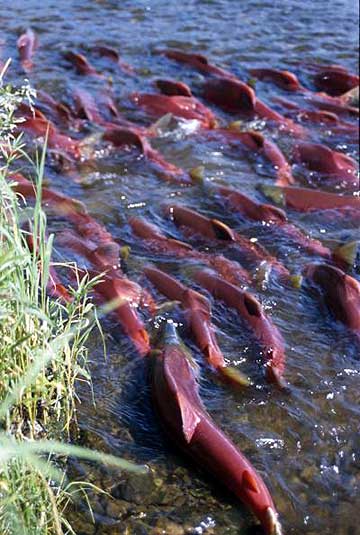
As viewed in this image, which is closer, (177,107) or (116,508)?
(116,508)

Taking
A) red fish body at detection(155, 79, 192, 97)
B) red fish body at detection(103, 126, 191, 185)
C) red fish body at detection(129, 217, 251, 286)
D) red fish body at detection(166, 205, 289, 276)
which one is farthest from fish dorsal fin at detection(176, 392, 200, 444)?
red fish body at detection(155, 79, 192, 97)

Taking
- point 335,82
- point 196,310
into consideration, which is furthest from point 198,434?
point 335,82

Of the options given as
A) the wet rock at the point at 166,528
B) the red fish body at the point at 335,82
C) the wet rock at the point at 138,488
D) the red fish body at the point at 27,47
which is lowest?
the wet rock at the point at 166,528

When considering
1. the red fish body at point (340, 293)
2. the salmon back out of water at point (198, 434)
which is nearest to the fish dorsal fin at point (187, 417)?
the salmon back out of water at point (198, 434)

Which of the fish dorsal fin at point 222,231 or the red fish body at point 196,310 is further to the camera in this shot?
the fish dorsal fin at point 222,231

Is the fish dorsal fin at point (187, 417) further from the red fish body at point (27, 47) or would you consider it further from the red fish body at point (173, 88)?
the red fish body at point (27, 47)

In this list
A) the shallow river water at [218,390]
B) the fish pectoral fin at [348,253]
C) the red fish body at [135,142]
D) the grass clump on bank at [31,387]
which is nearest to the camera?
the grass clump on bank at [31,387]

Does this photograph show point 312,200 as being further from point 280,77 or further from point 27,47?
point 27,47

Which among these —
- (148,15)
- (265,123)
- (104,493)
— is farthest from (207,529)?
(148,15)

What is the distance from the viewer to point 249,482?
3926 mm

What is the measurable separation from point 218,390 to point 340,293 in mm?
1283

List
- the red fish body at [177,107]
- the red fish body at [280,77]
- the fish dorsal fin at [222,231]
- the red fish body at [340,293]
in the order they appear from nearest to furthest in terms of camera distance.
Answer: the red fish body at [340,293] < the fish dorsal fin at [222,231] < the red fish body at [177,107] < the red fish body at [280,77]

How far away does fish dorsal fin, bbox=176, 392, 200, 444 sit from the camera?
4184mm

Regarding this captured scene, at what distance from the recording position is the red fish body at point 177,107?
8.67 m
